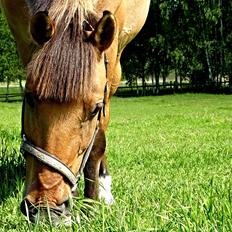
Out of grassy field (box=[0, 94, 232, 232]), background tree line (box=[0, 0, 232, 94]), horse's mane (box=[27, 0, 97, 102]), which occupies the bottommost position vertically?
grassy field (box=[0, 94, 232, 232])

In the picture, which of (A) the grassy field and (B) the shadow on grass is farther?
(B) the shadow on grass

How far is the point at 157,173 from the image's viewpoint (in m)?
5.26

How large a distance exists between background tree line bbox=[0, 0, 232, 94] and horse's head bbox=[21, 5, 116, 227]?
36.6 metres

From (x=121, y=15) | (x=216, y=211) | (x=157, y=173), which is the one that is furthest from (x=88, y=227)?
(x=157, y=173)

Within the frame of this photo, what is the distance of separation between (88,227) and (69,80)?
79 cm

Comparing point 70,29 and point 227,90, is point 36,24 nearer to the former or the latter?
point 70,29

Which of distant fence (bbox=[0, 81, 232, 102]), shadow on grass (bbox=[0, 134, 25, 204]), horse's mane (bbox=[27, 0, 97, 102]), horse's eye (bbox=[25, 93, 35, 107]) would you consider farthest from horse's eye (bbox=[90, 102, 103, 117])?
distant fence (bbox=[0, 81, 232, 102])

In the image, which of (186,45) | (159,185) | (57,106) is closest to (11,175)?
(159,185)

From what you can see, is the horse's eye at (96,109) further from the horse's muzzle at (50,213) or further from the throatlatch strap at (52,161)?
the horse's muzzle at (50,213)

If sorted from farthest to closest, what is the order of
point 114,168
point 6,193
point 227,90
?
point 227,90, point 114,168, point 6,193

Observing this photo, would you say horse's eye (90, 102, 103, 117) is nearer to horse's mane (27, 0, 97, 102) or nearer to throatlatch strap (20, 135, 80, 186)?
horse's mane (27, 0, 97, 102)

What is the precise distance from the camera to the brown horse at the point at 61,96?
2.73m

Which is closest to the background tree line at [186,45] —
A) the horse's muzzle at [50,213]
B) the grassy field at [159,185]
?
the grassy field at [159,185]

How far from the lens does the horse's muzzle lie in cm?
261
